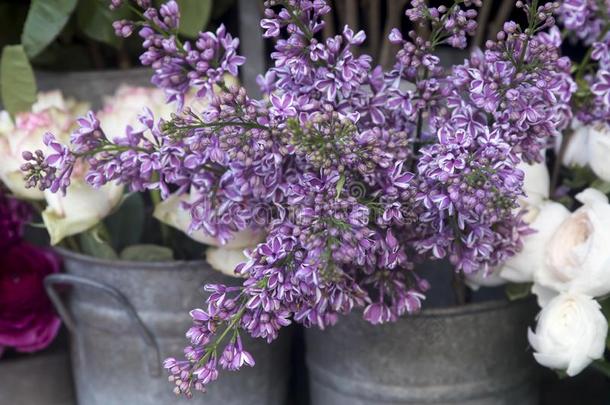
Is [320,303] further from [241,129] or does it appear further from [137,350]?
[137,350]

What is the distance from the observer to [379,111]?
0.69 m

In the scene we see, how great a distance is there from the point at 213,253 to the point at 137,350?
0.50 ft

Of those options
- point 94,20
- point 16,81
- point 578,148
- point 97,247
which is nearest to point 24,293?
point 97,247

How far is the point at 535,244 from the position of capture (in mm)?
767

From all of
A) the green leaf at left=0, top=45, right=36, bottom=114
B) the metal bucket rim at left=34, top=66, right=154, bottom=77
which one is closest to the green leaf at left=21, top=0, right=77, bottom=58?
the green leaf at left=0, top=45, right=36, bottom=114

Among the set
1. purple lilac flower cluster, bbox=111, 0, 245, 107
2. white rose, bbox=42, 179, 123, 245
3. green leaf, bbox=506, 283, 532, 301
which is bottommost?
green leaf, bbox=506, 283, 532, 301

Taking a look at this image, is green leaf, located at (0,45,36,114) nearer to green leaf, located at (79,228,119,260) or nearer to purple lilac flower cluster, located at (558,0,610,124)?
green leaf, located at (79,228,119,260)

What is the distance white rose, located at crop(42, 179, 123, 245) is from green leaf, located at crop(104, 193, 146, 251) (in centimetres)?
11

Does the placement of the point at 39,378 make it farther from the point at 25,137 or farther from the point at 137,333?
the point at 25,137

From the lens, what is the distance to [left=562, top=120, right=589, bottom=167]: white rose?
848mm

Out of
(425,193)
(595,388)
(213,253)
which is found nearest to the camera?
(425,193)

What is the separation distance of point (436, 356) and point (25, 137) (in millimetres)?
413

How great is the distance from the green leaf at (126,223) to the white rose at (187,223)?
109 millimetres

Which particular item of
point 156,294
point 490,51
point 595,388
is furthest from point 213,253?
point 595,388
